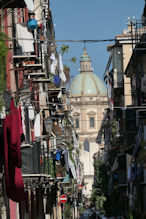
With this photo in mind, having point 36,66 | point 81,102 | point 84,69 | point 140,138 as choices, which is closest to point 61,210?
point 140,138

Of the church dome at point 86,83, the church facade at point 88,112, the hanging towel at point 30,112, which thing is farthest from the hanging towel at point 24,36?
the church dome at point 86,83

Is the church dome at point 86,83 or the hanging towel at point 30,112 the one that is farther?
the church dome at point 86,83

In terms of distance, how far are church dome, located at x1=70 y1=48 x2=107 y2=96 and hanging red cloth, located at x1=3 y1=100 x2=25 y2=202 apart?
167 metres

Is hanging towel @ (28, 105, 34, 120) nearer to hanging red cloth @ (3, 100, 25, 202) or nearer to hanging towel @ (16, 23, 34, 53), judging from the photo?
hanging towel @ (16, 23, 34, 53)

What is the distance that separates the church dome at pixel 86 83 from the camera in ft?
602

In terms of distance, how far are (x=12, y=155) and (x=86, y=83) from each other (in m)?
174

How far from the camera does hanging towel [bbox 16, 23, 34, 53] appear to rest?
57.3 ft

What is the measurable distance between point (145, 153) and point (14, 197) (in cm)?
1264

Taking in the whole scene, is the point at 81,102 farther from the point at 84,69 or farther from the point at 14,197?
the point at 14,197

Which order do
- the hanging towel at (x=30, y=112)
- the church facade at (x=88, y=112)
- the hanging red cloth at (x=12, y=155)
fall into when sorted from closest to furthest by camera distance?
the hanging red cloth at (x=12, y=155) → the hanging towel at (x=30, y=112) → the church facade at (x=88, y=112)

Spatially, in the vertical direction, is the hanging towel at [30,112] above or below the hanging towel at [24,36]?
below

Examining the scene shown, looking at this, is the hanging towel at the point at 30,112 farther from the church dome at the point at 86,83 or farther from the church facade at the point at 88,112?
the church dome at the point at 86,83

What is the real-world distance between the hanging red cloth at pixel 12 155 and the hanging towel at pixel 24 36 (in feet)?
12.8

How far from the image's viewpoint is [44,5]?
28750mm
